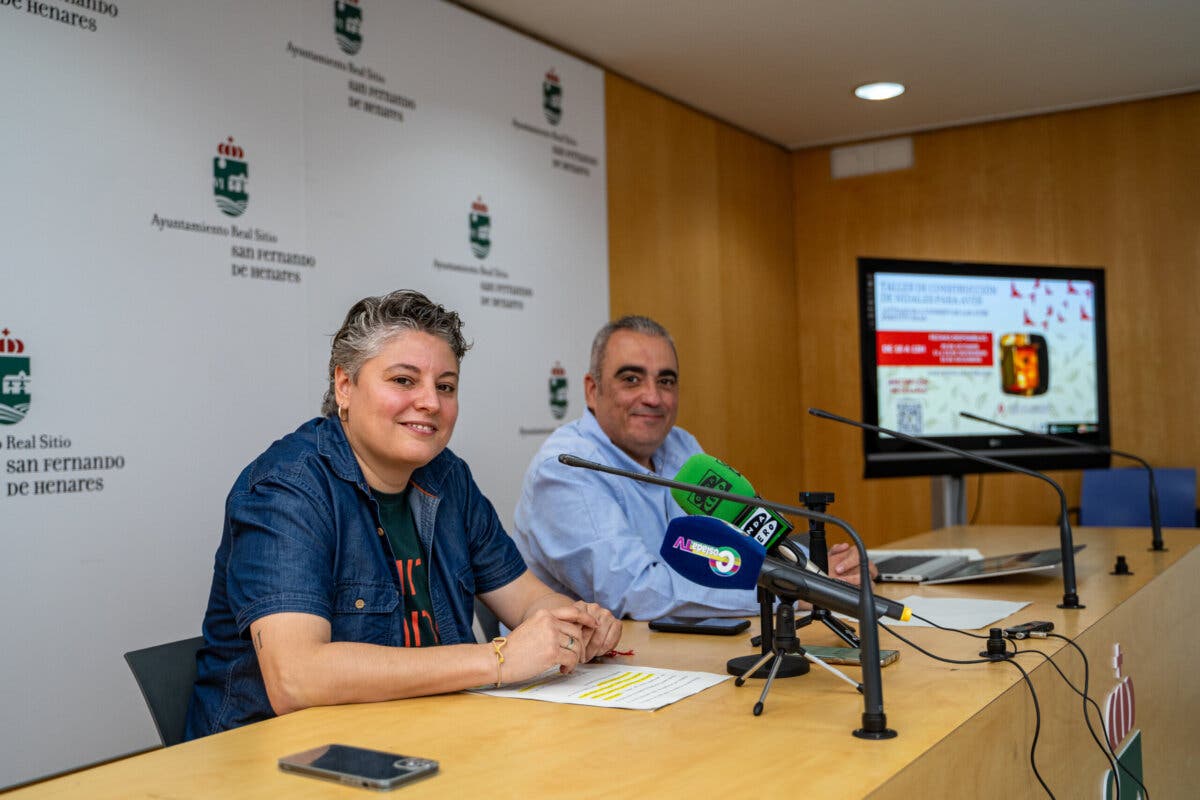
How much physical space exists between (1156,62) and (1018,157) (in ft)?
3.20

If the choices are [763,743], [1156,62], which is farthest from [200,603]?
[1156,62]

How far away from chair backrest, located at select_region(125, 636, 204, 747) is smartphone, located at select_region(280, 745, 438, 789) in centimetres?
53

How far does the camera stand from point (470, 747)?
4.15ft

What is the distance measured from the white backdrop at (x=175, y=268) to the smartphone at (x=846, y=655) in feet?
6.64

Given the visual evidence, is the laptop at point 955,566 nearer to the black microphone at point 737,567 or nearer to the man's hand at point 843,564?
the man's hand at point 843,564

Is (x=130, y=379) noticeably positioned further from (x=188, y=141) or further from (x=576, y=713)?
(x=576, y=713)

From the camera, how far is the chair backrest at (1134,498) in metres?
4.96

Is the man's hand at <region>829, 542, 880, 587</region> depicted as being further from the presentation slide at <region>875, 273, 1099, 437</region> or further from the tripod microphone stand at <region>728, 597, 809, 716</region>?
the presentation slide at <region>875, 273, 1099, 437</region>

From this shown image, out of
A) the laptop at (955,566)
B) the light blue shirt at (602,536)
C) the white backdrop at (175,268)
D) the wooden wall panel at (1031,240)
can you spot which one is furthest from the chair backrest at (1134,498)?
the light blue shirt at (602,536)

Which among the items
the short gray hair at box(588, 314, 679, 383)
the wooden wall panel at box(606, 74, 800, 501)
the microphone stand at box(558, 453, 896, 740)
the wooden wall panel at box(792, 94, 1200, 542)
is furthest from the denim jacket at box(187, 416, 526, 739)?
the wooden wall panel at box(792, 94, 1200, 542)

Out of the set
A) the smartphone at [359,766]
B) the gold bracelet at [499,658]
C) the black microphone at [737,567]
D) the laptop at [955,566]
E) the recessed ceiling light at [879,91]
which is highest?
the recessed ceiling light at [879,91]

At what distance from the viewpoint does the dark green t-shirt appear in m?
1.83

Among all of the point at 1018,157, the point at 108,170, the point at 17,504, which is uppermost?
the point at 1018,157

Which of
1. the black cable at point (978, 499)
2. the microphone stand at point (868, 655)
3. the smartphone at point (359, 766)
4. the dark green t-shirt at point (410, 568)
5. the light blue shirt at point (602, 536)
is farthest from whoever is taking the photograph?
the black cable at point (978, 499)
